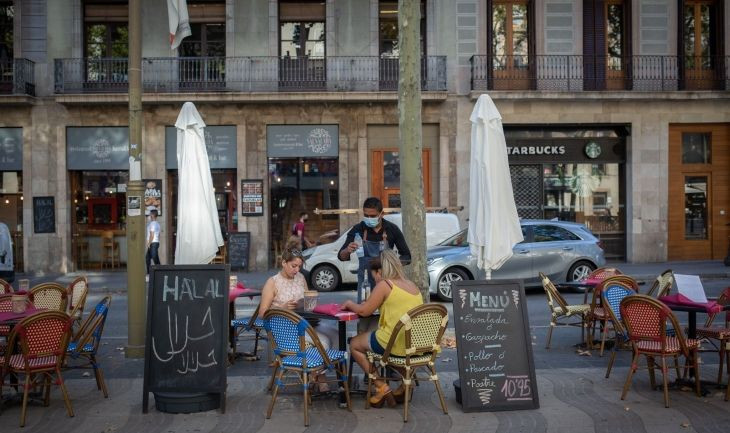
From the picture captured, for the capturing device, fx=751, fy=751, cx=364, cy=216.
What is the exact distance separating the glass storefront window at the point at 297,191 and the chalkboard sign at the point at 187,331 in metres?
16.4

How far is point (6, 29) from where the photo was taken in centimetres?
2353

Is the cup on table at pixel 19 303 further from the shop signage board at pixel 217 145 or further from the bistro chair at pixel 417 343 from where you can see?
the shop signage board at pixel 217 145

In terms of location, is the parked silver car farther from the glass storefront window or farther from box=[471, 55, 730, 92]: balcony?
box=[471, 55, 730, 92]: balcony

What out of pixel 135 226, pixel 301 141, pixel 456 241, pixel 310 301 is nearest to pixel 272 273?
pixel 301 141

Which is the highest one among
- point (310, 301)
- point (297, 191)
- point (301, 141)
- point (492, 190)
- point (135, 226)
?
point (301, 141)

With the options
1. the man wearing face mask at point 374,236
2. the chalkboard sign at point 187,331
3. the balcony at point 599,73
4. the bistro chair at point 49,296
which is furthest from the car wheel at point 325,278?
the chalkboard sign at point 187,331

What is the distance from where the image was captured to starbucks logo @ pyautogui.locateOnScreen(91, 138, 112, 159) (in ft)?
76.2

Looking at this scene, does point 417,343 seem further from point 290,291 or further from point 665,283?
point 665,283

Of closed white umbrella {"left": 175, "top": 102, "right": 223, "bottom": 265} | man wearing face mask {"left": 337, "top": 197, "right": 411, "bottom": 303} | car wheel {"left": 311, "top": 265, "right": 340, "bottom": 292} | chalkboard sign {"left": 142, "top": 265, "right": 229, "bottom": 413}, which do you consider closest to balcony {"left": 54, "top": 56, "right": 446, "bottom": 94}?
car wheel {"left": 311, "top": 265, "right": 340, "bottom": 292}

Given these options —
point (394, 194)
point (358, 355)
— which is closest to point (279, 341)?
point (358, 355)

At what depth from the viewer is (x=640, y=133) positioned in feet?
77.8

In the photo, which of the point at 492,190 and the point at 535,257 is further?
the point at 535,257

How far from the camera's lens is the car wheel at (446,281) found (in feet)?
50.3

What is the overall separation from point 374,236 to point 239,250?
1268cm
